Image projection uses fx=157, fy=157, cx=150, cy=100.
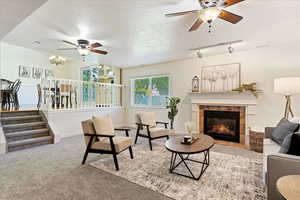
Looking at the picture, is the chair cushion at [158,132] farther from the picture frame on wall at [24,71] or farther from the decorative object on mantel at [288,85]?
the picture frame on wall at [24,71]

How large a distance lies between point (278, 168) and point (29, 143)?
A: 4.75 meters

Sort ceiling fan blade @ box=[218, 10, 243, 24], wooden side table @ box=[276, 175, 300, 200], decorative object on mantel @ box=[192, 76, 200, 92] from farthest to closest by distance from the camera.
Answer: decorative object on mantel @ box=[192, 76, 200, 92], ceiling fan blade @ box=[218, 10, 243, 24], wooden side table @ box=[276, 175, 300, 200]

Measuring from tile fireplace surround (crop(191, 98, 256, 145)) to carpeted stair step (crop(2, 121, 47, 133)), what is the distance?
14.6ft

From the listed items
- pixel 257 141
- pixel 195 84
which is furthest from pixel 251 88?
pixel 195 84

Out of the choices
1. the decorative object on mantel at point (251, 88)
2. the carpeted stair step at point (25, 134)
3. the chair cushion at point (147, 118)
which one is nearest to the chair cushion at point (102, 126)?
the chair cushion at point (147, 118)

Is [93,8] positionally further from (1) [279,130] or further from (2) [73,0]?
(1) [279,130]

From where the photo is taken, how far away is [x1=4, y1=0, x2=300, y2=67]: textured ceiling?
225 centimetres

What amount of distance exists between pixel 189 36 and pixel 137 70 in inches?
134

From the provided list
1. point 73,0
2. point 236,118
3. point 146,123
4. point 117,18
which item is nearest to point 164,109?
point 146,123

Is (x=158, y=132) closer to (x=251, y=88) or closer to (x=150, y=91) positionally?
(x=251, y=88)

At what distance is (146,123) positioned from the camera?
406cm

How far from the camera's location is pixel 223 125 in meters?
4.55

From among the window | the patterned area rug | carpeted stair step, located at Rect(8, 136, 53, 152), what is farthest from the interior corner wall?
the patterned area rug

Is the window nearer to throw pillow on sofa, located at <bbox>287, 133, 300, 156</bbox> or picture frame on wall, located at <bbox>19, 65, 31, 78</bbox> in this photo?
throw pillow on sofa, located at <bbox>287, 133, 300, 156</bbox>
